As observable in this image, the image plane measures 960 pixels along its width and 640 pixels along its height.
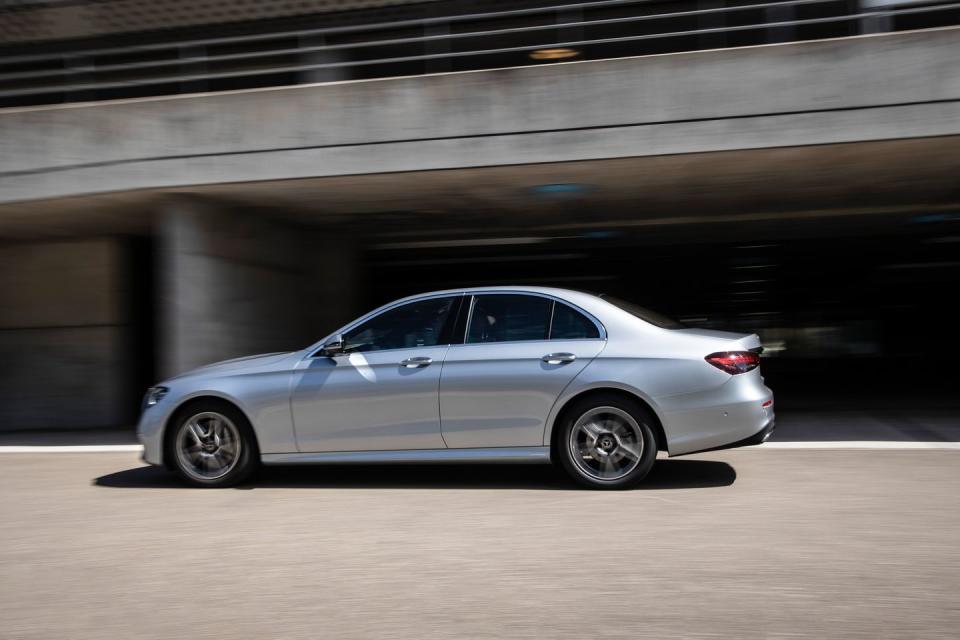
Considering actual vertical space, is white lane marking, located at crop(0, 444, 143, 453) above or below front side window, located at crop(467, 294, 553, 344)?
below

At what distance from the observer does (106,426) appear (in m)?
13.7

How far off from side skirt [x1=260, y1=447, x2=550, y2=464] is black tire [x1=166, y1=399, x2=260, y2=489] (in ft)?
0.55

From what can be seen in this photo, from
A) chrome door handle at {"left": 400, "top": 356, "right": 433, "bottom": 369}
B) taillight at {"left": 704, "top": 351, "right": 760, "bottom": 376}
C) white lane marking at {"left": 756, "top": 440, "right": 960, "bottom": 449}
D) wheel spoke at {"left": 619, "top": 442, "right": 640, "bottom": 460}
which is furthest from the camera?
white lane marking at {"left": 756, "top": 440, "right": 960, "bottom": 449}

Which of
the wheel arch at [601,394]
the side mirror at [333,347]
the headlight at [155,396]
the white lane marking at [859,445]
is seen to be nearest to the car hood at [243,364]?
the headlight at [155,396]

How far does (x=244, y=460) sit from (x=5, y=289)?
9582 millimetres

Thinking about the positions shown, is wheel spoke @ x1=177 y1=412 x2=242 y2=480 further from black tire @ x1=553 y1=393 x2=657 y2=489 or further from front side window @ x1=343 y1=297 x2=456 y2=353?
black tire @ x1=553 y1=393 x2=657 y2=489

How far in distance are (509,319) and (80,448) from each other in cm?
586

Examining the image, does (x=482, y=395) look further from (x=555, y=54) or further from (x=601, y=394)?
(x=555, y=54)

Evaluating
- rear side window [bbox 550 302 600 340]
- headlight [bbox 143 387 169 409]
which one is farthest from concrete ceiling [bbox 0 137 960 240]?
headlight [bbox 143 387 169 409]

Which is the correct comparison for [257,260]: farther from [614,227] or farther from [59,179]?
[614,227]

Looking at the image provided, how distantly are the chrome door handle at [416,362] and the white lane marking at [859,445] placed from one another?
144 inches

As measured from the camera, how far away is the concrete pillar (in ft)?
33.3

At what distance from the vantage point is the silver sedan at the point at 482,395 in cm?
580

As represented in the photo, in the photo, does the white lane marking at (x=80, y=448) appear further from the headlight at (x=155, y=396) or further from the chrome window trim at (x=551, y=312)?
the chrome window trim at (x=551, y=312)
